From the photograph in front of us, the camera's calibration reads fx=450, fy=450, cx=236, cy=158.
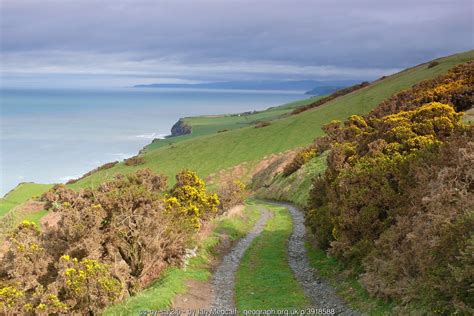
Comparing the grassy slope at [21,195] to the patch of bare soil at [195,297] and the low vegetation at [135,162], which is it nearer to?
the low vegetation at [135,162]

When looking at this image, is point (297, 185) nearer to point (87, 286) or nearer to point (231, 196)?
point (231, 196)

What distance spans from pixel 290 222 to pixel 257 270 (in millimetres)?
12364

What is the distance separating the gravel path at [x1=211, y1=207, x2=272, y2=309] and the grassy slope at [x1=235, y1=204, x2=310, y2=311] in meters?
0.30

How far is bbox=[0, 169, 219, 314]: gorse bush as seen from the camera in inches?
670

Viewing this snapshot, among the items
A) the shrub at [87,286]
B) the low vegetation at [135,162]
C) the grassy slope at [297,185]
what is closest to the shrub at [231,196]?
the grassy slope at [297,185]

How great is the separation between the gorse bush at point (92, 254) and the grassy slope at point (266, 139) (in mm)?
43485

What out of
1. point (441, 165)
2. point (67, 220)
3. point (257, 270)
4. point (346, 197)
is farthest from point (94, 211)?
point (441, 165)

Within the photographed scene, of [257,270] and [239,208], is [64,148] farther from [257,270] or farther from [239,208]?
[257,270]

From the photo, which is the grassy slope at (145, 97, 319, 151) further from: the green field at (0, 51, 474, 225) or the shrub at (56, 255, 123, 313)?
the shrub at (56, 255, 123, 313)

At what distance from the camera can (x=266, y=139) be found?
243 feet

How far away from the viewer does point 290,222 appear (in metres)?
35.2

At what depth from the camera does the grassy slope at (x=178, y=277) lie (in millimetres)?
16455

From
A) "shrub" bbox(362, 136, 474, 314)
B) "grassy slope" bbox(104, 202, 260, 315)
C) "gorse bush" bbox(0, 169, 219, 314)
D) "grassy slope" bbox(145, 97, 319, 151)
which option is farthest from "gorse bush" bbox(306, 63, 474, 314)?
"grassy slope" bbox(145, 97, 319, 151)

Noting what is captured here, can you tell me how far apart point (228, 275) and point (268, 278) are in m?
2.09
